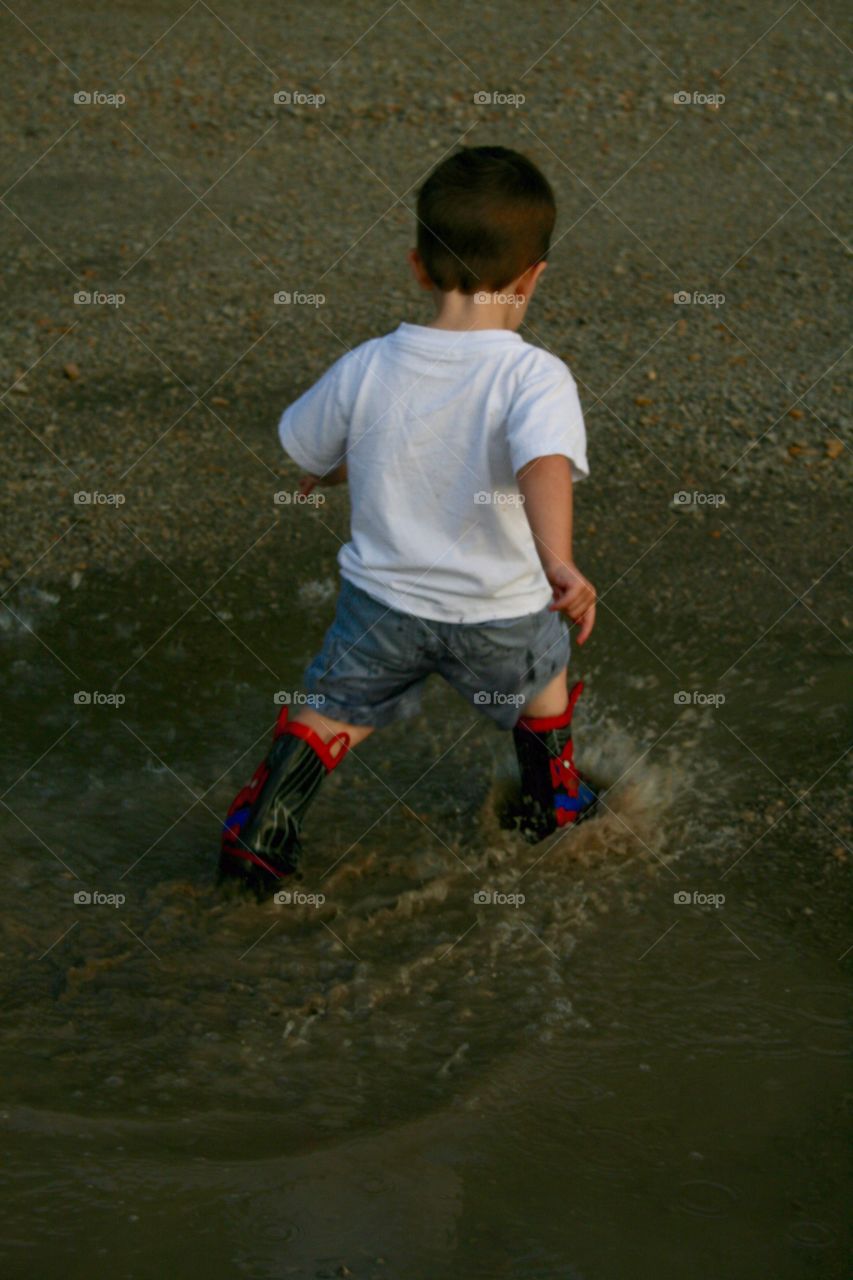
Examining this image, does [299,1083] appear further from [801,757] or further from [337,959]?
[801,757]

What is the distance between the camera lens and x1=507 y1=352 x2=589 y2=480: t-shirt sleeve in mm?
2676

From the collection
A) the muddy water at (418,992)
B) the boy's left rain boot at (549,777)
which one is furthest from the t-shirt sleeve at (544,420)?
the muddy water at (418,992)

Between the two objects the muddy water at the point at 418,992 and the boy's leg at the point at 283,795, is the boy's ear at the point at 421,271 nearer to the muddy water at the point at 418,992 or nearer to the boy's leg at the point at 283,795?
the boy's leg at the point at 283,795

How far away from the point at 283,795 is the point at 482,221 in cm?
118

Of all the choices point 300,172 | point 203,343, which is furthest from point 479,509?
point 300,172

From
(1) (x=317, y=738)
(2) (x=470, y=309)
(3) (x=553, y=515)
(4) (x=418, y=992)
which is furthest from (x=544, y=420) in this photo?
(4) (x=418, y=992)

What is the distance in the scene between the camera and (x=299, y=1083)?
2654 mm

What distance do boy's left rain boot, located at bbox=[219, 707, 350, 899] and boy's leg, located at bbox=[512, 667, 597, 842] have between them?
0.39 m

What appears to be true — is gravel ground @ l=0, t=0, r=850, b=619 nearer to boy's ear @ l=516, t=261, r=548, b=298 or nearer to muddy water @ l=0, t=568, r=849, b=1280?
muddy water @ l=0, t=568, r=849, b=1280

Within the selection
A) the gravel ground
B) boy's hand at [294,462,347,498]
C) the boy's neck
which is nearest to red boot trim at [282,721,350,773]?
boy's hand at [294,462,347,498]

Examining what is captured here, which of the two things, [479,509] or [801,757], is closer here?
[479,509]

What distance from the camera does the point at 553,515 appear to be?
2703 millimetres

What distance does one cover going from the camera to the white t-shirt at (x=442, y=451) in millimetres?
2758

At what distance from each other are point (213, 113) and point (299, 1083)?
6.81 metres
